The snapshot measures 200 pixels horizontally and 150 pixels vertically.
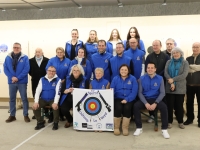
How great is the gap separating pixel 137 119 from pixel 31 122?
2041 mm

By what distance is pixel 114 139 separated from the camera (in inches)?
132

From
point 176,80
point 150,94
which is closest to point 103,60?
point 150,94

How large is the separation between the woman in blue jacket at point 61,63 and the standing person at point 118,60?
85cm

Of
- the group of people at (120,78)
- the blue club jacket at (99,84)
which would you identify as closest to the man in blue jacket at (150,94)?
the group of people at (120,78)

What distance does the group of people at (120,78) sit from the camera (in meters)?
3.65

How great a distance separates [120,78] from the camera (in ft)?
12.3

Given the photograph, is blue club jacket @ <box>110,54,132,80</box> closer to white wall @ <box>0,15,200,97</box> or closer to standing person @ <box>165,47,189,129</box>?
standing person @ <box>165,47,189,129</box>

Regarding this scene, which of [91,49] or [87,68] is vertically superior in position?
[91,49]

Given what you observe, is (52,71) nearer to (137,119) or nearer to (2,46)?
→ (137,119)

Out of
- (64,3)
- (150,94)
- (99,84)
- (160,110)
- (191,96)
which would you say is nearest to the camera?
(160,110)

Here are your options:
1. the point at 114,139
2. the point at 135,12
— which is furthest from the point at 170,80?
the point at 135,12

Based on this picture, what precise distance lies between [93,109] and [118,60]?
3.16 ft

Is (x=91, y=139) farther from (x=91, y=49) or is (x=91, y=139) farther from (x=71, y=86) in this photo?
(x=91, y=49)

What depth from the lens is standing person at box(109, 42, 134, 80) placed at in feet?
12.8
